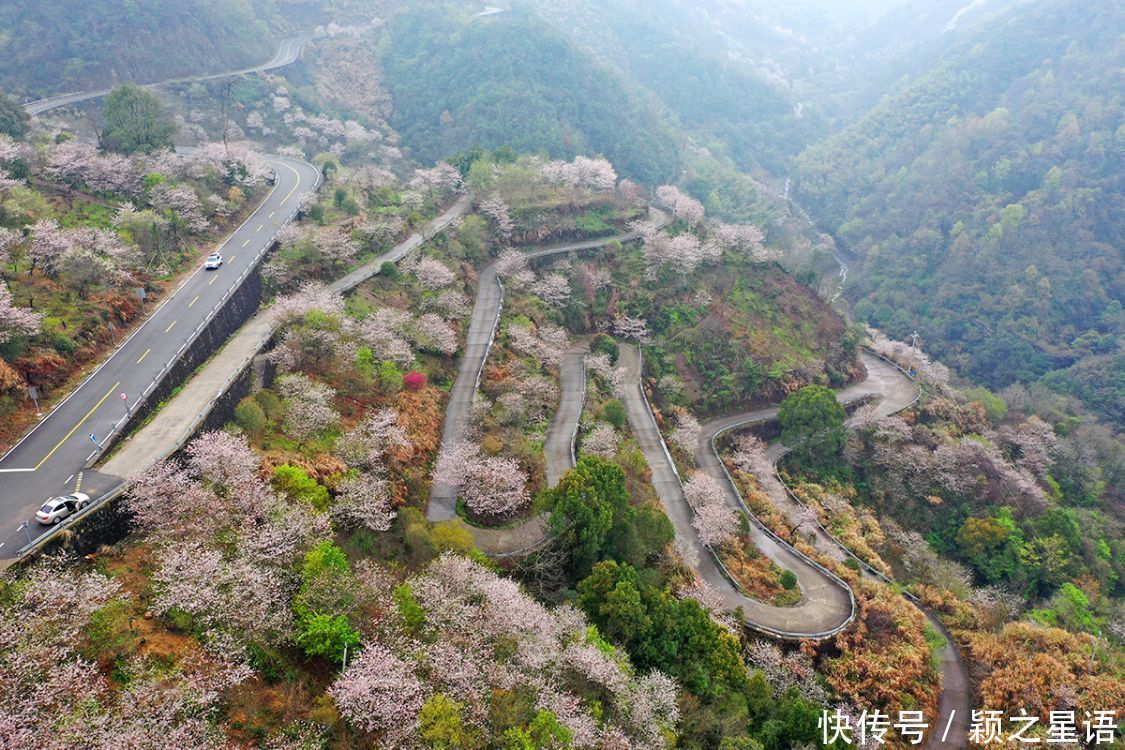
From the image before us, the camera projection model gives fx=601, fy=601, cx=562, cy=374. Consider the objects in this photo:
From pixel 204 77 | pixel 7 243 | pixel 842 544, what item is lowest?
pixel 204 77

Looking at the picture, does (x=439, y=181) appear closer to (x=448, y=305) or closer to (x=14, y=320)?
(x=448, y=305)

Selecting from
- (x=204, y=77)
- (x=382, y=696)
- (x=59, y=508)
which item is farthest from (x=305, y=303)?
(x=204, y=77)

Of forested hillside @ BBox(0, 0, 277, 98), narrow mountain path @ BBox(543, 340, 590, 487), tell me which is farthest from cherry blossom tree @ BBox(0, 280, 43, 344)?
forested hillside @ BBox(0, 0, 277, 98)

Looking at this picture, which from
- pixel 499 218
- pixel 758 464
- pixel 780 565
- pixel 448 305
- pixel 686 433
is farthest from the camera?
pixel 499 218

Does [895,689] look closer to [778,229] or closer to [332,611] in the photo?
[332,611]

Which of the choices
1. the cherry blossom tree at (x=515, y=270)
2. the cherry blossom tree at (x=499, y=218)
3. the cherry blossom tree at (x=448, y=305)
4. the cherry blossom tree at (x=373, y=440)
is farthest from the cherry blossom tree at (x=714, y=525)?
the cherry blossom tree at (x=499, y=218)

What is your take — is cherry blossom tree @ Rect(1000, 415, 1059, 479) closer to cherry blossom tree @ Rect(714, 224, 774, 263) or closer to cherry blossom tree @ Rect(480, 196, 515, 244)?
cherry blossom tree @ Rect(714, 224, 774, 263)

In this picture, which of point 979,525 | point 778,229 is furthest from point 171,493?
point 778,229
